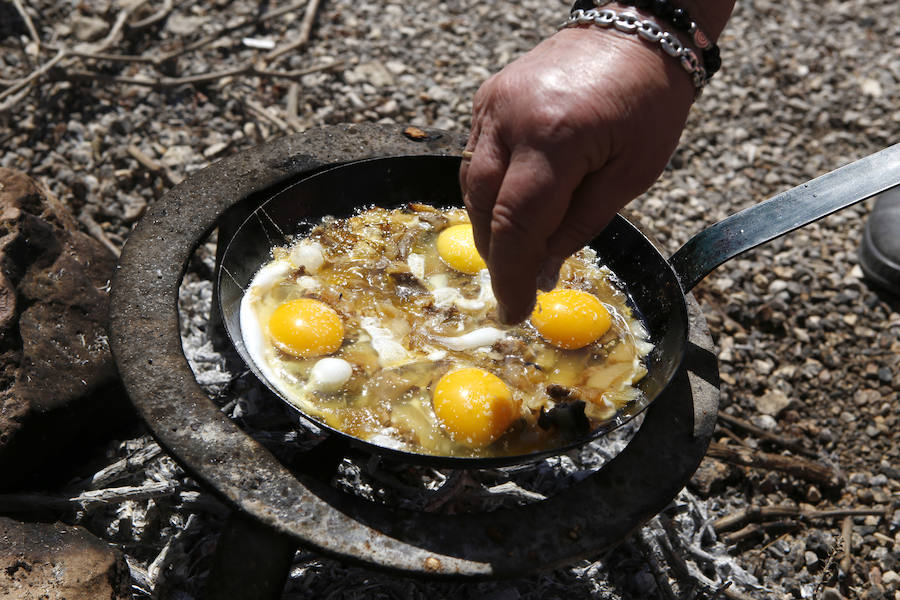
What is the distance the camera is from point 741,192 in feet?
19.7

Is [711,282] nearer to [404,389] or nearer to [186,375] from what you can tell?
[404,389]

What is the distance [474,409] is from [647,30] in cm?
161

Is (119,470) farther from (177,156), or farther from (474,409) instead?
(177,156)

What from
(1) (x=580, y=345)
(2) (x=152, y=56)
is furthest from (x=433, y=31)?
(1) (x=580, y=345)

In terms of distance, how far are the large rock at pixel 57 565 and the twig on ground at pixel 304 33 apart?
15.2 feet

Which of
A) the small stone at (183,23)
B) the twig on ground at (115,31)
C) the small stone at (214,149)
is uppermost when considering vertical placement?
the twig on ground at (115,31)

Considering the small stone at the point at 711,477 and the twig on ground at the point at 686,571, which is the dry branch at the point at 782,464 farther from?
the twig on ground at the point at 686,571

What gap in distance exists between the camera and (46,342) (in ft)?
10.7

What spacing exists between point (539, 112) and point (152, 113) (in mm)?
4609

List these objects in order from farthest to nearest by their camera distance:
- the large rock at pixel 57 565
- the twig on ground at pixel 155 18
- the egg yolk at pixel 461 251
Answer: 1. the twig on ground at pixel 155 18
2. the egg yolk at pixel 461 251
3. the large rock at pixel 57 565

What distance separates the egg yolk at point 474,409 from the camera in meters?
2.89

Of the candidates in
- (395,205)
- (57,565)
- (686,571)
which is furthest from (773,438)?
(57,565)

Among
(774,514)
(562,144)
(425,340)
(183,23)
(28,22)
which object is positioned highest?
(562,144)

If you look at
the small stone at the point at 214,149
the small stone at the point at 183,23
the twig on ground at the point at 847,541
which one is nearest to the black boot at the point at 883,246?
the twig on ground at the point at 847,541
